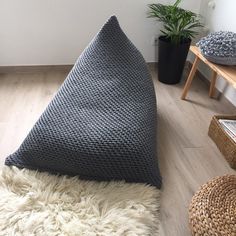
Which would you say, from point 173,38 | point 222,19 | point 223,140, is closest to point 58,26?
point 173,38

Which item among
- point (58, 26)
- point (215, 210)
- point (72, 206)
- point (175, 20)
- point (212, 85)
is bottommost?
point (72, 206)

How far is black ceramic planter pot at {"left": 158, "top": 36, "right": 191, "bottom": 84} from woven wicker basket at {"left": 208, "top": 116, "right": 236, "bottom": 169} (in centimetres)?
76

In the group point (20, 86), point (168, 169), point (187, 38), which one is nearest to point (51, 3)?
point (20, 86)

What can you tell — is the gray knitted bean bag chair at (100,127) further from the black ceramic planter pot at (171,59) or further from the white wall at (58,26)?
the white wall at (58,26)

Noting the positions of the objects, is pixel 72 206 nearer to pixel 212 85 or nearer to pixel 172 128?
pixel 172 128

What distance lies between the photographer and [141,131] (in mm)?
1365

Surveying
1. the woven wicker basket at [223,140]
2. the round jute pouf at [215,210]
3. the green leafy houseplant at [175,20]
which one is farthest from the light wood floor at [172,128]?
the green leafy houseplant at [175,20]

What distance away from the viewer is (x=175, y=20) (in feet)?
7.15

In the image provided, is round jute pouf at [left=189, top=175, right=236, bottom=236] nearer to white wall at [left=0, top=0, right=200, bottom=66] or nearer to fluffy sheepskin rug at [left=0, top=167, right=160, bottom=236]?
fluffy sheepskin rug at [left=0, top=167, right=160, bottom=236]

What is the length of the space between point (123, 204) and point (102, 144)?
0.27 m

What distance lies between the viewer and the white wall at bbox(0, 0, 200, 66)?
2289mm

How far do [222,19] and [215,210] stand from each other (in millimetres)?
1559

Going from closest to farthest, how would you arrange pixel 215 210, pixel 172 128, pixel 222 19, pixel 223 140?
1. pixel 215 210
2. pixel 223 140
3. pixel 172 128
4. pixel 222 19

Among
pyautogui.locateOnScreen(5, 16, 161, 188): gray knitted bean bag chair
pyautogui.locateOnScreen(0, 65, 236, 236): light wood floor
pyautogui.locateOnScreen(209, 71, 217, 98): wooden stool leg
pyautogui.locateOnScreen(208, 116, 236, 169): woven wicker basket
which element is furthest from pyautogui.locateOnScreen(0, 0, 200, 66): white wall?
pyautogui.locateOnScreen(208, 116, 236, 169): woven wicker basket
